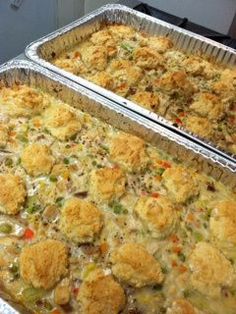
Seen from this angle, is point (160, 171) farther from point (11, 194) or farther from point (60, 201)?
point (11, 194)

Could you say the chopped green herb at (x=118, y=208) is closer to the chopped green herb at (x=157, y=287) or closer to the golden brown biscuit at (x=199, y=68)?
the chopped green herb at (x=157, y=287)

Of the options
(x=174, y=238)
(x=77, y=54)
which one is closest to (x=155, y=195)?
(x=174, y=238)

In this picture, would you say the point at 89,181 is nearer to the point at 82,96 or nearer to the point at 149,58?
the point at 82,96

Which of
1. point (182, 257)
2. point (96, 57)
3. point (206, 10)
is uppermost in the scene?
point (206, 10)

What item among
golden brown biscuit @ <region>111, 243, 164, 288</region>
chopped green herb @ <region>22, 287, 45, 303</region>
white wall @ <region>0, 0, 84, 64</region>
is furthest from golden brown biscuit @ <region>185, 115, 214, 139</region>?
white wall @ <region>0, 0, 84, 64</region>

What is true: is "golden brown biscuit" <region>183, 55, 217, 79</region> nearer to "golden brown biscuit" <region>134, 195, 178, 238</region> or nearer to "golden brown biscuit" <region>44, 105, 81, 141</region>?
"golden brown biscuit" <region>44, 105, 81, 141</region>

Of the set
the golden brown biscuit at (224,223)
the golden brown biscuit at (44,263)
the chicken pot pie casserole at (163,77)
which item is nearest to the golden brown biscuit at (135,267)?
the golden brown biscuit at (44,263)

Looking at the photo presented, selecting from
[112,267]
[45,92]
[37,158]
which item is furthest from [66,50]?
[112,267]
